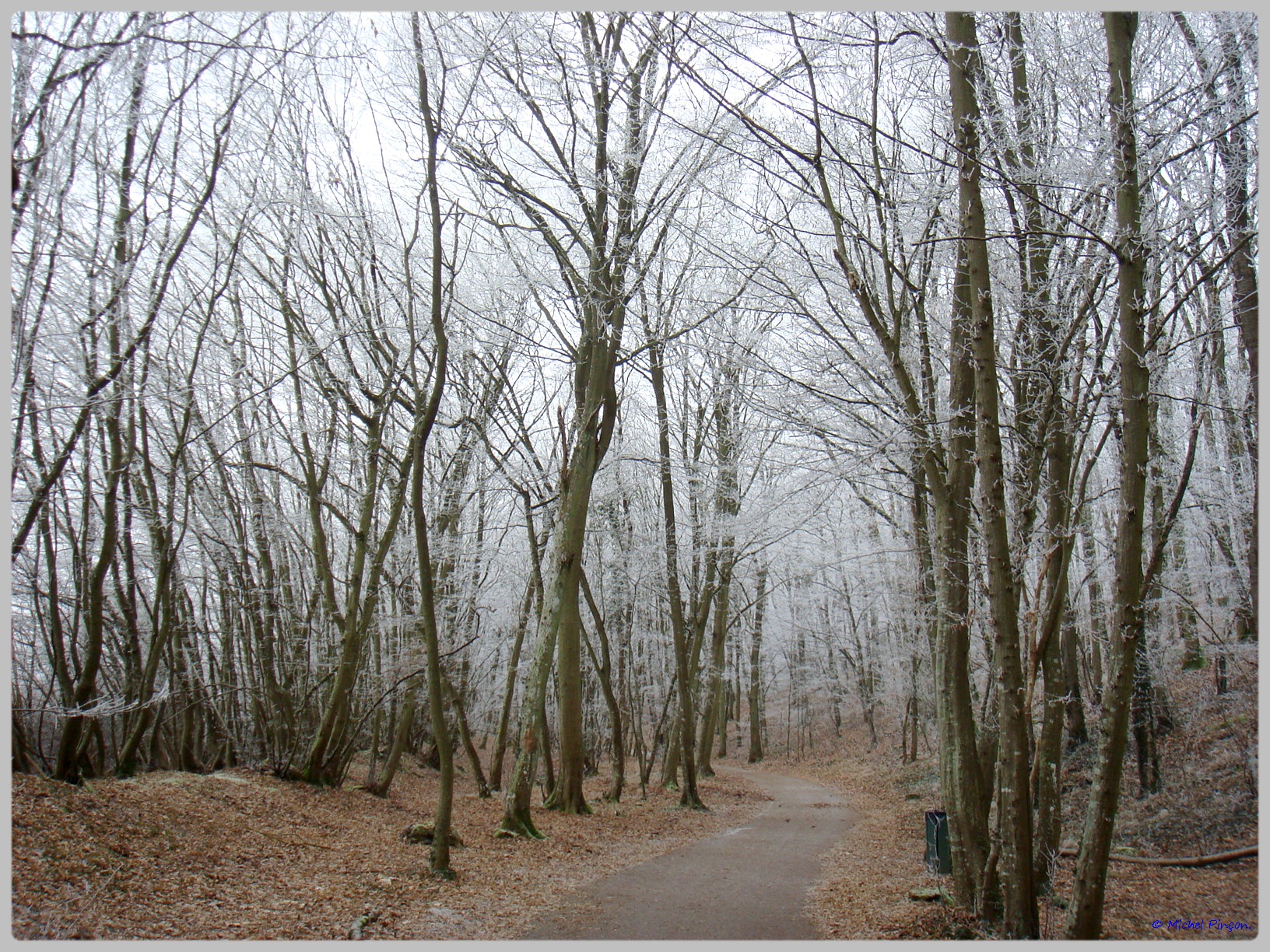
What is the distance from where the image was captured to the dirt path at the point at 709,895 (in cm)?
474

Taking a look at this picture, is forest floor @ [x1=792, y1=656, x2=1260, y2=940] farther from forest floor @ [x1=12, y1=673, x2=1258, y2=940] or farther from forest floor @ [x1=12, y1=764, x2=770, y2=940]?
forest floor @ [x1=12, y1=764, x2=770, y2=940]

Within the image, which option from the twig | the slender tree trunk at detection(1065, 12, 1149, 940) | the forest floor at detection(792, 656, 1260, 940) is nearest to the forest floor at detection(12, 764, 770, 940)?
the twig

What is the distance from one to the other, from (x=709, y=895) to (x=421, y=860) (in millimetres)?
2489

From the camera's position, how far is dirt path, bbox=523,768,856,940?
474cm

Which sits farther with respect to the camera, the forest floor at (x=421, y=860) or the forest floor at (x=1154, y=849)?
the forest floor at (x=1154, y=849)

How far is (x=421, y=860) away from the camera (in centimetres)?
634

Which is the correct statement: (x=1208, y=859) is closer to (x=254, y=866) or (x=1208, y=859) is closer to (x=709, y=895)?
(x=709, y=895)

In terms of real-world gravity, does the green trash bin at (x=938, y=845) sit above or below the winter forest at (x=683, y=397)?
below

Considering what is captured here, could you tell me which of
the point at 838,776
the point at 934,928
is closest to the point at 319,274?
the point at 934,928

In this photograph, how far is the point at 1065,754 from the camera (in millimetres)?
11273

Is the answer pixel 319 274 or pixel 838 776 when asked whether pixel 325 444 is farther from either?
pixel 838 776

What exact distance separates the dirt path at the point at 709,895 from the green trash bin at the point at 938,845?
109 centimetres

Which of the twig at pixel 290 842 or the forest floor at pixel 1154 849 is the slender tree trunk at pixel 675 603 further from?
the twig at pixel 290 842

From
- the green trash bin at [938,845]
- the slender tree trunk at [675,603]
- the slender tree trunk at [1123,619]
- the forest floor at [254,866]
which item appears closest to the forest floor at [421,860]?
the forest floor at [254,866]
